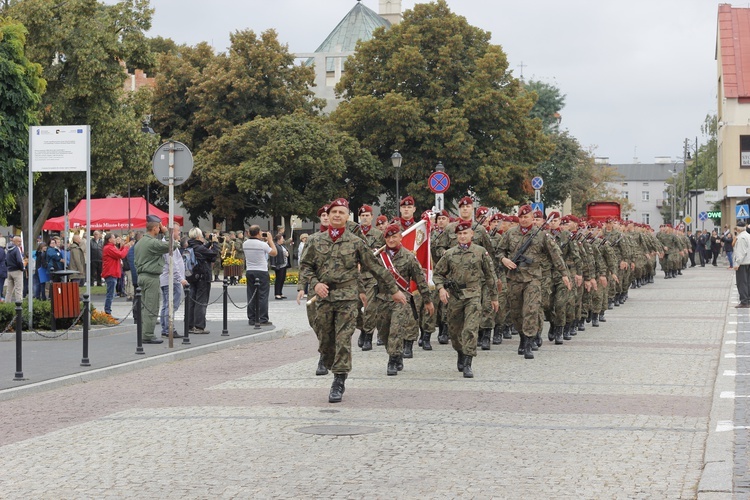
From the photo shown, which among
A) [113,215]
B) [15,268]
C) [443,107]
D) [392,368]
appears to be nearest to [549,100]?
[443,107]

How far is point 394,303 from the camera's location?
1430 cm

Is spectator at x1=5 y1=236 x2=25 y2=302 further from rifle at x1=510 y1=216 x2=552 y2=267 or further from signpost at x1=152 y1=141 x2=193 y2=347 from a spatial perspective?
rifle at x1=510 y1=216 x2=552 y2=267

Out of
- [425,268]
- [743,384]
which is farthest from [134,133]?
[743,384]

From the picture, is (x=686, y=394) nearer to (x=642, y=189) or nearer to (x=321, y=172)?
(x=321, y=172)

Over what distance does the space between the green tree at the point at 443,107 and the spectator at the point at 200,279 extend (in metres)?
36.1

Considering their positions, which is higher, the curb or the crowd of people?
the crowd of people

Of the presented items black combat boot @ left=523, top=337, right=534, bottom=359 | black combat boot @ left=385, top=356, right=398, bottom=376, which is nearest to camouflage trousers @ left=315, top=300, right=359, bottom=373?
black combat boot @ left=385, top=356, right=398, bottom=376

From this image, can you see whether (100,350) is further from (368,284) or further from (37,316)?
(368,284)

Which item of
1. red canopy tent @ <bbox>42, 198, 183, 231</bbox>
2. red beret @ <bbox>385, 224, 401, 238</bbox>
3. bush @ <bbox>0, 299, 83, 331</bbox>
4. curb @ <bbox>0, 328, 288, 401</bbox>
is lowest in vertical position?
curb @ <bbox>0, 328, 288, 401</bbox>

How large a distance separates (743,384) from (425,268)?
→ 510cm

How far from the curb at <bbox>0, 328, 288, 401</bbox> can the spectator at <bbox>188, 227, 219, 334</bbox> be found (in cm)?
107

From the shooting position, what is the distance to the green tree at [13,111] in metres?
30.6

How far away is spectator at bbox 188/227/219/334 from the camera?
1995 centimetres

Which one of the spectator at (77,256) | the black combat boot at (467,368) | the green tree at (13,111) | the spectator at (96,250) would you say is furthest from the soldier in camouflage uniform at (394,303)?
the spectator at (96,250)
